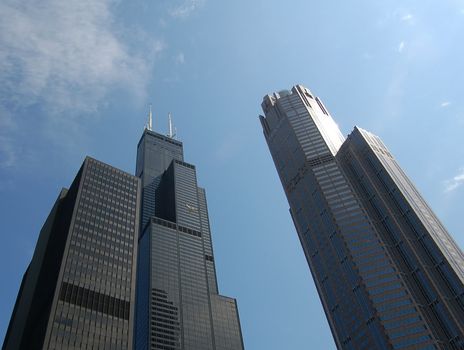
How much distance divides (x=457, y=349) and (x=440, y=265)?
2828cm

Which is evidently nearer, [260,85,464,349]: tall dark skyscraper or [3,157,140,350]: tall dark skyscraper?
[3,157,140,350]: tall dark skyscraper

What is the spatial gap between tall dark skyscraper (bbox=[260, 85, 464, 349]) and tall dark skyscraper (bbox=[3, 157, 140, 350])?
6664 cm

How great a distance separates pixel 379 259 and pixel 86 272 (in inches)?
3500

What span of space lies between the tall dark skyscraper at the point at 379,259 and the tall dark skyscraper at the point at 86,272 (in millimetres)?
66639

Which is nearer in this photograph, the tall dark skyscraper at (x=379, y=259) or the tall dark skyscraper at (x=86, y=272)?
the tall dark skyscraper at (x=86, y=272)

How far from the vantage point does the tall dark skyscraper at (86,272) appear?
113 m

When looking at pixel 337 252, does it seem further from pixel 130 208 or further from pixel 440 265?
pixel 130 208

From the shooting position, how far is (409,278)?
157m

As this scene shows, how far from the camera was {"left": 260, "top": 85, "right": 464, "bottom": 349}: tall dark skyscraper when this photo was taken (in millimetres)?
141625

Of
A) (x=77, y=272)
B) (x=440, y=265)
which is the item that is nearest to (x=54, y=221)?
(x=77, y=272)

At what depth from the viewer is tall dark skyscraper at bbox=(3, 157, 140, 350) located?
113225mm

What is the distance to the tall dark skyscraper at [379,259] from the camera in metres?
142

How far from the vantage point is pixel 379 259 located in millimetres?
160000

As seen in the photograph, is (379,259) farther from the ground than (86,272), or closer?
farther from the ground
